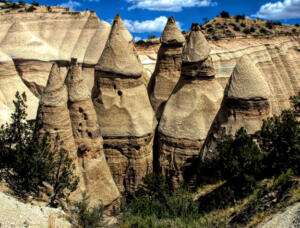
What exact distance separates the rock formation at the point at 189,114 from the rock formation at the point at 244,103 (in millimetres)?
1352

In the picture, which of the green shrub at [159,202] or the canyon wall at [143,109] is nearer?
the green shrub at [159,202]

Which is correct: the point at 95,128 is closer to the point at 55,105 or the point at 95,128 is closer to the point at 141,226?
the point at 55,105

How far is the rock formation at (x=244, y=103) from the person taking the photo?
33.8 ft

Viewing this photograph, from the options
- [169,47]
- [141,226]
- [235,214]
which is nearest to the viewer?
[141,226]

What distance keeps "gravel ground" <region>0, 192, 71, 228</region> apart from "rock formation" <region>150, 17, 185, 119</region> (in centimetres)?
800

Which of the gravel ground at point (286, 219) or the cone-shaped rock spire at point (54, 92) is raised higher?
the cone-shaped rock spire at point (54, 92)

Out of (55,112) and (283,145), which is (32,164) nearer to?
(55,112)

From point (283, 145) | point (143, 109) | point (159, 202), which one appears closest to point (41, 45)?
point (143, 109)

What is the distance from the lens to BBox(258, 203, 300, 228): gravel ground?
6.20 meters

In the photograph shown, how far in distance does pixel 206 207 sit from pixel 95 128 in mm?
4826

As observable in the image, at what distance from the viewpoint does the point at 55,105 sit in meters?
10.1

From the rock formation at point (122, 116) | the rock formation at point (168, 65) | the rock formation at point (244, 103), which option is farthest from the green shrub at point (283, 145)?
the rock formation at point (168, 65)

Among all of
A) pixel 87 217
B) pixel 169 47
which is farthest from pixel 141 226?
pixel 169 47

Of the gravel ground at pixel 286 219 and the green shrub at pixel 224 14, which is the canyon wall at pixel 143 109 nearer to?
the gravel ground at pixel 286 219
